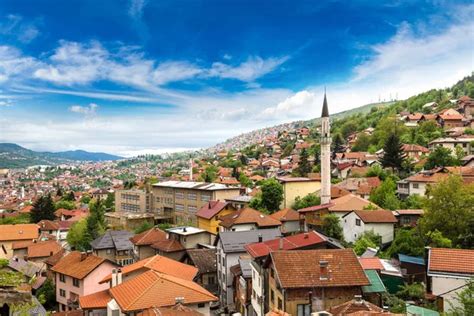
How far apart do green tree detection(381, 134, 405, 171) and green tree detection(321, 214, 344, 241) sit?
80.5 feet

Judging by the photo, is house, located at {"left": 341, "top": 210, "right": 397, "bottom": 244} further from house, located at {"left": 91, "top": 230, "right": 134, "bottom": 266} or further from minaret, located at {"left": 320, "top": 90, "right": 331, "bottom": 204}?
house, located at {"left": 91, "top": 230, "right": 134, "bottom": 266}

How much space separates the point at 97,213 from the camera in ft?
196

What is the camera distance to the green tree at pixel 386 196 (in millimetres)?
41406

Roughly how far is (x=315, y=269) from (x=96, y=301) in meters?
14.3

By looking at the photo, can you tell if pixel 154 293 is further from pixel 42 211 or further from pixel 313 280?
pixel 42 211

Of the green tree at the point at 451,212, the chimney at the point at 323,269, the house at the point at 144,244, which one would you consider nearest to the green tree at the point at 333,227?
the green tree at the point at 451,212

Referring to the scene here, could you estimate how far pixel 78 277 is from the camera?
35.1m

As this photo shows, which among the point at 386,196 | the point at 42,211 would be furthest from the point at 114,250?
the point at 42,211

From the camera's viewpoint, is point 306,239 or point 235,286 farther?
point 235,286

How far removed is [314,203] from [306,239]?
18517mm

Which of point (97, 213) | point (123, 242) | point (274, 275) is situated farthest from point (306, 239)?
point (97, 213)

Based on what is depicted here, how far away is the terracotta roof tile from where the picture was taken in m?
20.6

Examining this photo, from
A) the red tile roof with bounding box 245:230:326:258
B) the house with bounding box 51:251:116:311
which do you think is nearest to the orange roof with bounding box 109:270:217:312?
the red tile roof with bounding box 245:230:326:258

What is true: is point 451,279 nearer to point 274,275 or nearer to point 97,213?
point 274,275
